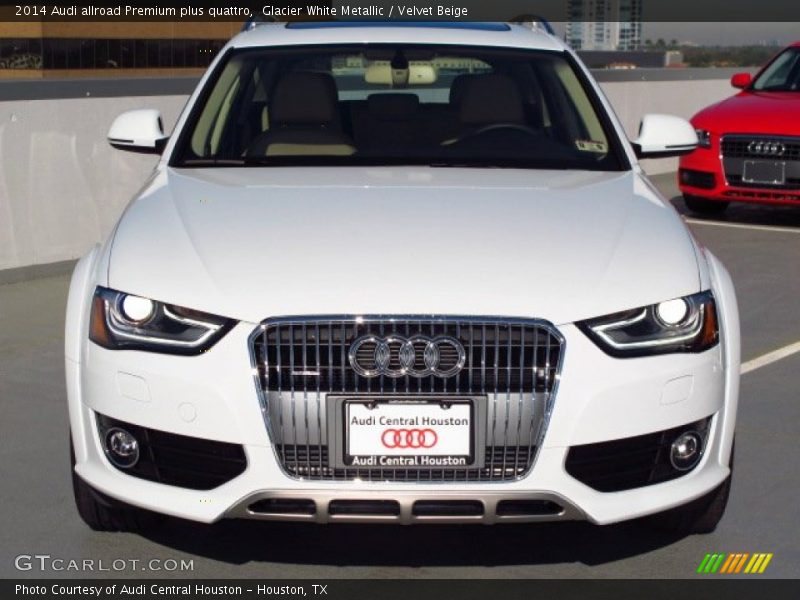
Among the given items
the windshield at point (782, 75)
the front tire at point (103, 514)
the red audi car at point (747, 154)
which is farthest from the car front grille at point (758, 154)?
the front tire at point (103, 514)

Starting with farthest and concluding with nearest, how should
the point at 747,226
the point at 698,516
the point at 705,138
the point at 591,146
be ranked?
the point at 747,226, the point at 705,138, the point at 591,146, the point at 698,516

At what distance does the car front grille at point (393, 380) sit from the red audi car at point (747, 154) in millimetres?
9272

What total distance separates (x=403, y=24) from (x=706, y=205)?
7.82 m

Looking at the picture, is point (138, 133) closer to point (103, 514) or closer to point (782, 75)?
point (103, 514)

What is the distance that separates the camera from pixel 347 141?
6023 millimetres

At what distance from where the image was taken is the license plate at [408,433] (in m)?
4.21

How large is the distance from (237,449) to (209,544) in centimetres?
70

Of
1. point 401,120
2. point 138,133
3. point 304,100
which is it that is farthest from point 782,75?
point 138,133

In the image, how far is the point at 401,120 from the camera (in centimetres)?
638

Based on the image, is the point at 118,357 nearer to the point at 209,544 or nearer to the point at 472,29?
the point at 209,544

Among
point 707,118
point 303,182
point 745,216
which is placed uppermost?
point 303,182

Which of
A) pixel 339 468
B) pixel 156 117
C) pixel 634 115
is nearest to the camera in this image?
pixel 339 468
